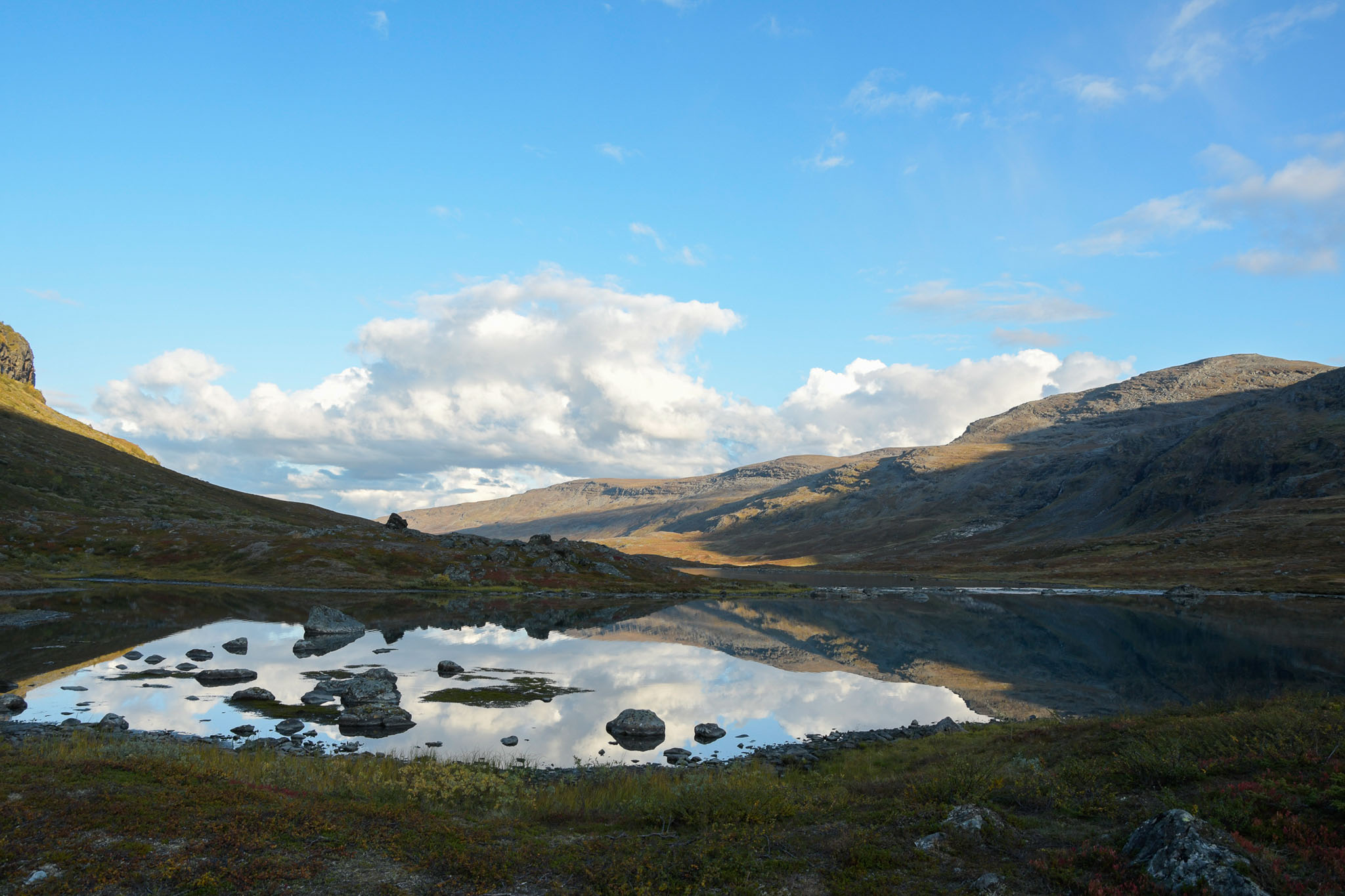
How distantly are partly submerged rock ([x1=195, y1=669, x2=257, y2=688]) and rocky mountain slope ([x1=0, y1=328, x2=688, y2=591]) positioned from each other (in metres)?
61.3

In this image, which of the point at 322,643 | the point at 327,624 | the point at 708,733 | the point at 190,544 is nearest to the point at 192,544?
the point at 190,544

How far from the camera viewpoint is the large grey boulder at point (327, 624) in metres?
65.3

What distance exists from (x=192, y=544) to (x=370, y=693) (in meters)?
106

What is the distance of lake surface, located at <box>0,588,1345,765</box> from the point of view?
38.2 meters

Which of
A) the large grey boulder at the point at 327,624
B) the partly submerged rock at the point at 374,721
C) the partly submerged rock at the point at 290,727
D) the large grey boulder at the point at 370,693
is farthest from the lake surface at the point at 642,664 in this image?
the large grey boulder at the point at 327,624

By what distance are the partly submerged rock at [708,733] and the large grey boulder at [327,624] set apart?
43.3 metres

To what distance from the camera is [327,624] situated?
66438mm

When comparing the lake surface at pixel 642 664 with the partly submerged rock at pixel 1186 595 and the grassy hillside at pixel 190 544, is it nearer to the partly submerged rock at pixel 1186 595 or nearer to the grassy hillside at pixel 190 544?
the partly submerged rock at pixel 1186 595

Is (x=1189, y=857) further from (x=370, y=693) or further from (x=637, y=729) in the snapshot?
(x=370, y=693)

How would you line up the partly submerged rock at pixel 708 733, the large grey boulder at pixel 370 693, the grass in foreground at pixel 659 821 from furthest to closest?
the large grey boulder at pixel 370 693
the partly submerged rock at pixel 708 733
the grass in foreground at pixel 659 821

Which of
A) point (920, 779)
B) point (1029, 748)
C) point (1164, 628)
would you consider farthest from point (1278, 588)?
point (920, 779)

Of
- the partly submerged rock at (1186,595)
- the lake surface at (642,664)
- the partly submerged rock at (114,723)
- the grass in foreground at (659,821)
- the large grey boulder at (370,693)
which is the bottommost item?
the partly submerged rock at (1186,595)

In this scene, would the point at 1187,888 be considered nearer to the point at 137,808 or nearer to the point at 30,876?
the point at 30,876

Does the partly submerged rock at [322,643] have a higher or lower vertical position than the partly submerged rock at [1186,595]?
higher
